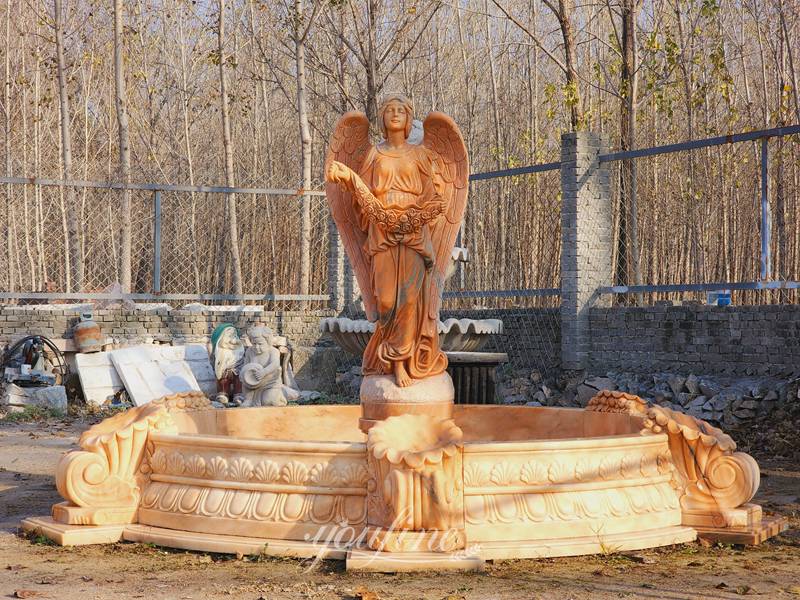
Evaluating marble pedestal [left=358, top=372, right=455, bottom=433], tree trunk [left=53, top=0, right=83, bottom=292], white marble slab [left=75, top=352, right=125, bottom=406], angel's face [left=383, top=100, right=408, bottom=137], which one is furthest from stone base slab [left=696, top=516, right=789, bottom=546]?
tree trunk [left=53, top=0, right=83, bottom=292]

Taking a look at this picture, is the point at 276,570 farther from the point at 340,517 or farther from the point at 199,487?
the point at 199,487

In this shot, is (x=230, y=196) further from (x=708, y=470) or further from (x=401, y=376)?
(x=708, y=470)

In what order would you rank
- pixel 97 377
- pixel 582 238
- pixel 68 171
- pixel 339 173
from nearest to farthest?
pixel 339 173
pixel 582 238
pixel 97 377
pixel 68 171

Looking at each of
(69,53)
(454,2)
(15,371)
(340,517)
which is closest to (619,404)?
(340,517)

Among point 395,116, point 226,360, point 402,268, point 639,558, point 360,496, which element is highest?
point 395,116

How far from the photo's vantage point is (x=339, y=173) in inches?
271

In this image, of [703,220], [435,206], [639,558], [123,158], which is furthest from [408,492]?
[123,158]

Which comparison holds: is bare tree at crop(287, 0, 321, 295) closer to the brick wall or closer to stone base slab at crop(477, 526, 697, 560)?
the brick wall

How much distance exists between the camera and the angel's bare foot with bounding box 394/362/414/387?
7055mm

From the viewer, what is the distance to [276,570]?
5438mm

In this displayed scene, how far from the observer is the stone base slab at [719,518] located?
6238mm

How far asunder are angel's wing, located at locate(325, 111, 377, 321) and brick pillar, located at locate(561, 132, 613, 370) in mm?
5705

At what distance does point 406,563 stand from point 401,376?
73.0 inches

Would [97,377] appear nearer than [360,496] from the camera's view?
No
